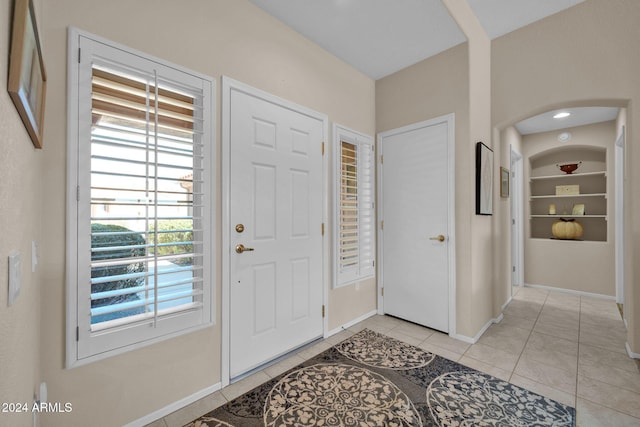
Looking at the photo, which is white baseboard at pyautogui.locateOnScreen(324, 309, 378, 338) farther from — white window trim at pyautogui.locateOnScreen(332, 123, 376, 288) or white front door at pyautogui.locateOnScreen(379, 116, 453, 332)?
white window trim at pyautogui.locateOnScreen(332, 123, 376, 288)

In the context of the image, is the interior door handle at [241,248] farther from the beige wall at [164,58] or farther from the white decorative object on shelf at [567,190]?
the white decorative object on shelf at [567,190]

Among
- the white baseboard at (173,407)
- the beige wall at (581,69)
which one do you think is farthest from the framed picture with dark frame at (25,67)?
the beige wall at (581,69)

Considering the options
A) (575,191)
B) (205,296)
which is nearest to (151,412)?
(205,296)

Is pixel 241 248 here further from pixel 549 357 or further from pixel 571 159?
pixel 571 159

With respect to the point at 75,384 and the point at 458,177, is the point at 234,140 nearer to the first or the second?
the point at 75,384

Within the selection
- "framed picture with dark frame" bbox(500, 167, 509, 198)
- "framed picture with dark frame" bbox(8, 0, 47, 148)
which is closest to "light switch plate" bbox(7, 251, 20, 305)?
"framed picture with dark frame" bbox(8, 0, 47, 148)

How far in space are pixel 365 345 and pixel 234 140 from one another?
2097mm

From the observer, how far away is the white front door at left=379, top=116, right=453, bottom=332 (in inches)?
111

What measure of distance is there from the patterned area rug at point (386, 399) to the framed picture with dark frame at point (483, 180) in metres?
1.48

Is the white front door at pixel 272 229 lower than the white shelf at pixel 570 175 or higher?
lower

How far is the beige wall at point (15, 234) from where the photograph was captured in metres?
0.62

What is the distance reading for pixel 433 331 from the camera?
2.88 meters

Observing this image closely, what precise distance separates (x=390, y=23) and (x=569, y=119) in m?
3.38

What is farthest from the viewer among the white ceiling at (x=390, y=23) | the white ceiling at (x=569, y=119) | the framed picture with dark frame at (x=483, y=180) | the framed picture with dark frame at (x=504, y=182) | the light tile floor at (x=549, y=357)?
the white ceiling at (x=569, y=119)
